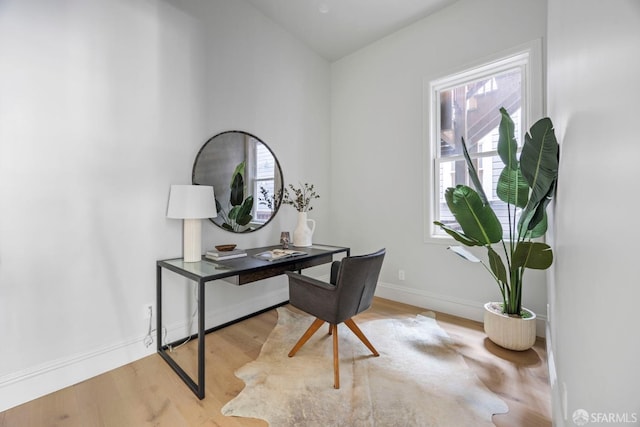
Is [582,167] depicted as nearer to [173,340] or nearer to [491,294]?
[491,294]

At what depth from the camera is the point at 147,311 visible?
199 centimetres

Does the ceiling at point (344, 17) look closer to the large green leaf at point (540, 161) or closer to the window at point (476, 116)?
the window at point (476, 116)

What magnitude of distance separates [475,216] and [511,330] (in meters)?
0.90

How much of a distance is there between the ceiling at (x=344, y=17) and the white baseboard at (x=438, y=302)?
2.98m

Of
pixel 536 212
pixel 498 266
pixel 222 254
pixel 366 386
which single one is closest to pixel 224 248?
pixel 222 254

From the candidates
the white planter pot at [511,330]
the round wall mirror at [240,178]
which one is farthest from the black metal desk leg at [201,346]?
the white planter pot at [511,330]

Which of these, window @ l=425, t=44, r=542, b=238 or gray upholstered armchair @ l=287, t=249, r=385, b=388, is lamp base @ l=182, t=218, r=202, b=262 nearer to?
gray upholstered armchair @ l=287, t=249, r=385, b=388

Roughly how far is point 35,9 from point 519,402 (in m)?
3.63

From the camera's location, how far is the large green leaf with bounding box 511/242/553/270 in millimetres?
1581

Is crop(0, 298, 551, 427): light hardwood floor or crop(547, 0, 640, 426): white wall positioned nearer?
crop(547, 0, 640, 426): white wall

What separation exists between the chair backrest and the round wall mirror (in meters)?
1.33

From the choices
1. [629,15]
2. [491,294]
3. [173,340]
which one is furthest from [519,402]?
[173,340]

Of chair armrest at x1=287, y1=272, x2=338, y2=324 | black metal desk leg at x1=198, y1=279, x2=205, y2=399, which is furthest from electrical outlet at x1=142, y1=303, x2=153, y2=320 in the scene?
chair armrest at x1=287, y1=272, x2=338, y2=324

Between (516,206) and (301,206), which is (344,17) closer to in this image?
(301,206)
